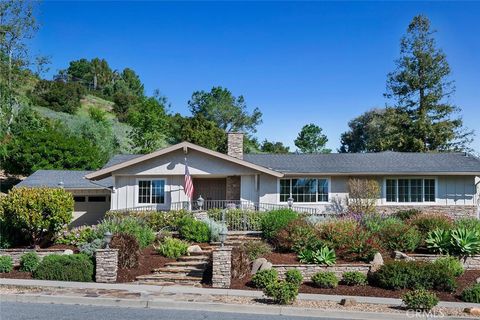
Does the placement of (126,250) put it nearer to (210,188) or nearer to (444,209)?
(210,188)

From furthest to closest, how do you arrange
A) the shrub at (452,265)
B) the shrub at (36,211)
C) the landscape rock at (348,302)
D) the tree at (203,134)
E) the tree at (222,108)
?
the tree at (222,108) < the tree at (203,134) < the shrub at (36,211) < the shrub at (452,265) < the landscape rock at (348,302)

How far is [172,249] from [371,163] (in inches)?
532

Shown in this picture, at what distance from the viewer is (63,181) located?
2844cm

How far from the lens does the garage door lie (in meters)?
27.9

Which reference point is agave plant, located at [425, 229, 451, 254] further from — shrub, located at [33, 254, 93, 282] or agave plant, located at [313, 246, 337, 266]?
shrub, located at [33, 254, 93, 282]

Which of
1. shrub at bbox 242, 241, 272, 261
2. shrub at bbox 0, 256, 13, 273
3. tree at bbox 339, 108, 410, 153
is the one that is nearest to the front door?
shrub at bbox 242, 241, 272, 261

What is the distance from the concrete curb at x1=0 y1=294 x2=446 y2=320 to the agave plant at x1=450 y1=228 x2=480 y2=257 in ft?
19.7

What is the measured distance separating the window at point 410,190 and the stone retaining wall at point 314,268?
11.1 m

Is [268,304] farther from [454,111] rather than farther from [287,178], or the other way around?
[454,111]

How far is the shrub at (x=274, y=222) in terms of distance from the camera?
18675mm

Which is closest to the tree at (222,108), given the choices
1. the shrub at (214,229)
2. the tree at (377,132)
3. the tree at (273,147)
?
the tree at (273,147)

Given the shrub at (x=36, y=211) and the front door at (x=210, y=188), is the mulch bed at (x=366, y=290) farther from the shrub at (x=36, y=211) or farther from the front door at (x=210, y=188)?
the front door at (x=210, y=188)

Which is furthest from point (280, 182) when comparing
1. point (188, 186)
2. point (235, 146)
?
point (188, 186)

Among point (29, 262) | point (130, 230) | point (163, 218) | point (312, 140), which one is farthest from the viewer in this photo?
point (312, 140)
